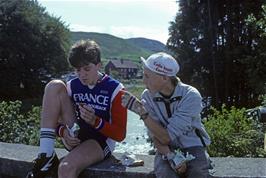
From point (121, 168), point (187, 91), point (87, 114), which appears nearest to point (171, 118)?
point (187, 91)

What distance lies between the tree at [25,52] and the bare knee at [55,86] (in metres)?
41.2

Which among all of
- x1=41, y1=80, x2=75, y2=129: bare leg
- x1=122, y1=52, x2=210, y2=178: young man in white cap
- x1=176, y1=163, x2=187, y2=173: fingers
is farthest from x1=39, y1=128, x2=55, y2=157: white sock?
x1=176, y1=163, x2=187, y2=173: fingers

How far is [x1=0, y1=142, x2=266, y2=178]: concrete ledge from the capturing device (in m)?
3.39

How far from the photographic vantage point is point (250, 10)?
3086cm

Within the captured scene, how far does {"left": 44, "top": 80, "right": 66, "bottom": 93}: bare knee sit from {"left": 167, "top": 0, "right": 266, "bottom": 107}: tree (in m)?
27.5

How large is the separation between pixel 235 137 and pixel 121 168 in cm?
207

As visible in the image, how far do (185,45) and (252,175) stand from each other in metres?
28.9

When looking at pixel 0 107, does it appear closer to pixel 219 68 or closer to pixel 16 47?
pixel 219 68

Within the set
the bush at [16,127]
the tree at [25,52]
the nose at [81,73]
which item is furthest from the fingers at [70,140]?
the tree at [25,52]

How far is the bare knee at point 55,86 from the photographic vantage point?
3.73m

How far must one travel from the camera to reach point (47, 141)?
12.0 ft

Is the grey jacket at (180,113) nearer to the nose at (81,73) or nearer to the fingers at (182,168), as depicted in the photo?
the fingers at (182,168)

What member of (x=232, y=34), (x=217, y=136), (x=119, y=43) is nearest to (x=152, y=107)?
(x=217, y=136)

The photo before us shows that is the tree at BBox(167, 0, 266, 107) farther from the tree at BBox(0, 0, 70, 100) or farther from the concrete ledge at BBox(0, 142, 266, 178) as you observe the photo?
the concrete ledge at BBox(0, 142, 266, 178)
